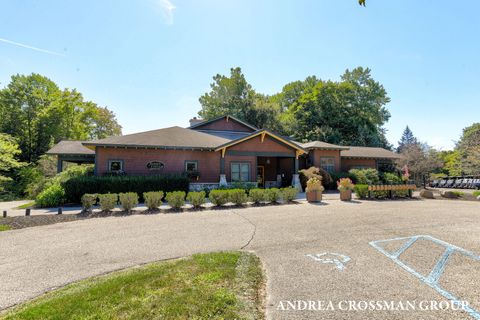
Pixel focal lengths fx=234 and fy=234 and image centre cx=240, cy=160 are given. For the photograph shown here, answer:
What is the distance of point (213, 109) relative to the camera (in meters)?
42.6

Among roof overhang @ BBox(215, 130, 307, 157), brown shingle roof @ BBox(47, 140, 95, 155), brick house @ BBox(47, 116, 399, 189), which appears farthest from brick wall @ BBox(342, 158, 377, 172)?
brown shingle roof @ BBox(47, 140, 95, 155)

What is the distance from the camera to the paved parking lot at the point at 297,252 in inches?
133

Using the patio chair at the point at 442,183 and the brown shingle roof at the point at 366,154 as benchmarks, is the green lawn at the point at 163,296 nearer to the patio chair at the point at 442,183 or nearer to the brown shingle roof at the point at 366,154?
the brown shingle roof at the point at 366,154

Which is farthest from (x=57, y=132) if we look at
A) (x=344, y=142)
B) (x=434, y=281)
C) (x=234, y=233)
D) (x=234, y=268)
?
(x=344, y=142)

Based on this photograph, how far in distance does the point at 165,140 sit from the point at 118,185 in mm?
5004

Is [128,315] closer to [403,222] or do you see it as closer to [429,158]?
[403,222]

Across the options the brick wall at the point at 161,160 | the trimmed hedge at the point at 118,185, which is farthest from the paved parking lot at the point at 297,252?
the brick wall at the point at 161,160

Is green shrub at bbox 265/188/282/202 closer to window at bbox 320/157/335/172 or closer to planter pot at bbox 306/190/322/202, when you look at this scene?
planter pot at bbox 306/190/322/202

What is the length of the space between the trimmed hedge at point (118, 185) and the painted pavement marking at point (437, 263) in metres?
11.4

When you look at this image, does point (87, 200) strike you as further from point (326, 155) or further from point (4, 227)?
point (326, 155)

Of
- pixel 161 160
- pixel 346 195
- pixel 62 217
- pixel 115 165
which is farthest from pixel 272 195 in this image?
pixel 115 165

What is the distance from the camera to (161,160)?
16703mm

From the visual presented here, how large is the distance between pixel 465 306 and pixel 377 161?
25.3 m

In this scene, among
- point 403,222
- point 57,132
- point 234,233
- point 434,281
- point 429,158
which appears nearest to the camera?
point 434,281
